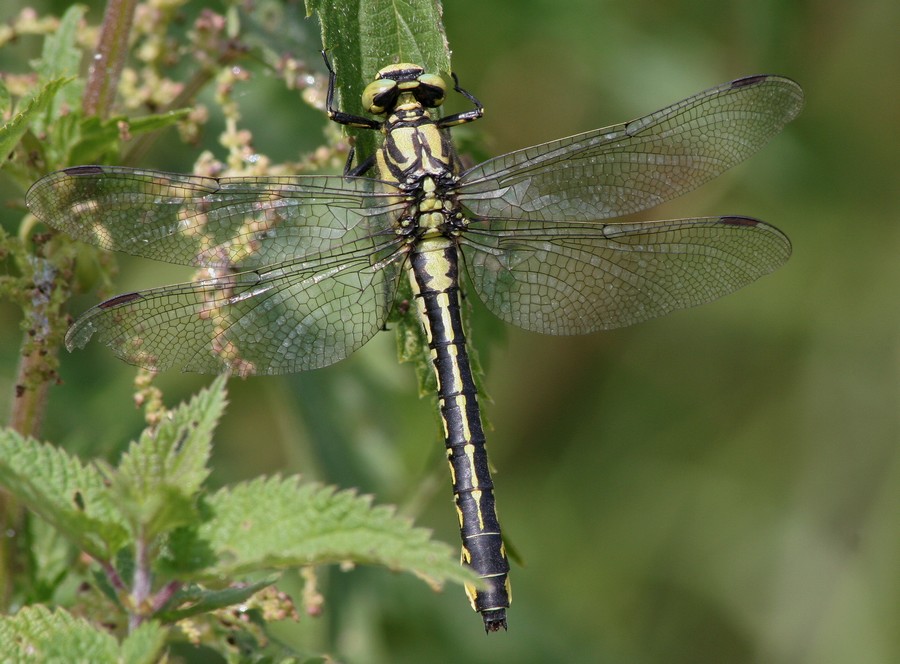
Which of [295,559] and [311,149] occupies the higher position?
[311,149]

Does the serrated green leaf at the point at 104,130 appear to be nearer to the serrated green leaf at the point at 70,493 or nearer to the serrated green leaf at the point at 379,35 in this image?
the serrated green leaf at the point at 379,35

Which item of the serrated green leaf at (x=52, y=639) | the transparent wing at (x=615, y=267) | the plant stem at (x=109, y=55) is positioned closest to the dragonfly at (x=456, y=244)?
the transparent wing at (x=615, y=267)

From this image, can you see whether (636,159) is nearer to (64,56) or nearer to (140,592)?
(64,56)

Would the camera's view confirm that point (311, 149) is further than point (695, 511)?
No

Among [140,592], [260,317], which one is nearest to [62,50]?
[260,317]

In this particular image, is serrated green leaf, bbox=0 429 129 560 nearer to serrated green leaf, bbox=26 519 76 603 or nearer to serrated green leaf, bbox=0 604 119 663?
serrated green leaf, bbox=0 604 119 663

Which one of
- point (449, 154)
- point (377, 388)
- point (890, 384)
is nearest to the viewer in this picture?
point (449, 154)

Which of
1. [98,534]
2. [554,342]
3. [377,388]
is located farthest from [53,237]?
[554,342]

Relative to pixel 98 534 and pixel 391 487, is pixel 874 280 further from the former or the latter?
pixel 98 534
